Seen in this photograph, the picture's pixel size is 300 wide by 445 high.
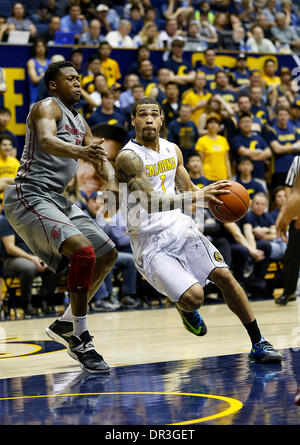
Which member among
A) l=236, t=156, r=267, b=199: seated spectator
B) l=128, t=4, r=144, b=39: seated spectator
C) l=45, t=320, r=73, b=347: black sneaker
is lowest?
l=236, t=156, r=267, b=199: seated spectator

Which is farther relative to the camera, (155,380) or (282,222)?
(155,380)

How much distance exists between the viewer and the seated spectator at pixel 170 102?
11141 millimetres

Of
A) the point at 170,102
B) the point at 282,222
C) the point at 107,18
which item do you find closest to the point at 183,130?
the point at 170,102

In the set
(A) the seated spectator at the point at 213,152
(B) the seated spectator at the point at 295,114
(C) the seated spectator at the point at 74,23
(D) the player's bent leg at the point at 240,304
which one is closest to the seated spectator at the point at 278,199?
(A) the seated spectator at the point at 213,152

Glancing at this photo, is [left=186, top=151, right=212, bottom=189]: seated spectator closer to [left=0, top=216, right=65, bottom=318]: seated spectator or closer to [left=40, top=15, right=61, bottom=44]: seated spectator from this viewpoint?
[left=0, top=216, right=65, bottom=318]: seated spectator

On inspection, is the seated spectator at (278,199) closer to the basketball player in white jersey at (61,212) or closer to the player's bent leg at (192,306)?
the player's bent leg at (192,306)

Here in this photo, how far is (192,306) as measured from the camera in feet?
15.5

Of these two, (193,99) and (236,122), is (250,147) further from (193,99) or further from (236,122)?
(193,99)

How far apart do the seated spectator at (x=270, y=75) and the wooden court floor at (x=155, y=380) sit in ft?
24.4

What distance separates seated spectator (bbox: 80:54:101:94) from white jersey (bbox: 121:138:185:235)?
20.2ft

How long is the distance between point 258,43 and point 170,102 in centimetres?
448

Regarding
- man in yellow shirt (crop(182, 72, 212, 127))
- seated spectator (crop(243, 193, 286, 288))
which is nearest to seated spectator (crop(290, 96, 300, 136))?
man in yellow shirt (crop(182, 72, 212, 127))

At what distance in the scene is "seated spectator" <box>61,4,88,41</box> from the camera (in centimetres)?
1284

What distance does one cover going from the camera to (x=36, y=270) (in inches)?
337
